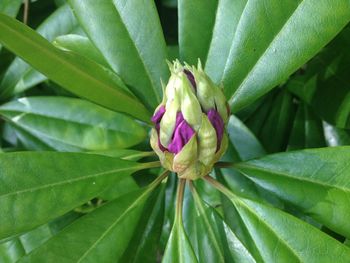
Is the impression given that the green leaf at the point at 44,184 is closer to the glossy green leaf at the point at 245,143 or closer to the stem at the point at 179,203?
the stem at the point at 179,203

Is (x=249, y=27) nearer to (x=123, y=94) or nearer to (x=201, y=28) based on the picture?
(x=201, y=28)

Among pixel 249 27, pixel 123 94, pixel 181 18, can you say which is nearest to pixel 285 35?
pixel 249 27

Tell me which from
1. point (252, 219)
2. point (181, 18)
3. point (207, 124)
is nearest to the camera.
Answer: point (207, 124)

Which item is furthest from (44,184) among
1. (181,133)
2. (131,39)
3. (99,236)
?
(131,39)

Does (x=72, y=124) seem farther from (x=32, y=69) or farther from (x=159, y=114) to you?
(x=159, y=114)

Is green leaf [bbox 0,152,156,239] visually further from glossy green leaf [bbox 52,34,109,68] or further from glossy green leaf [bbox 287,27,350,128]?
glossy green leaf [bbox 287,27,350,128]

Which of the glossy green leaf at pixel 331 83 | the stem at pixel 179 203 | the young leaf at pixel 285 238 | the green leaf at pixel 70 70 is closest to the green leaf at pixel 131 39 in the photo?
the green leaf at pixel 70 70
